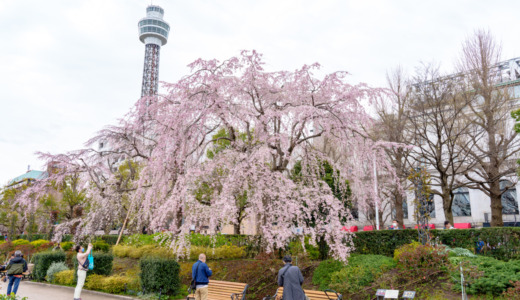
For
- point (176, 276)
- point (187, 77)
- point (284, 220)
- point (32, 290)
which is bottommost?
point (32, 290)

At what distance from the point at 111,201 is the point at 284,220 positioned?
12434 mm

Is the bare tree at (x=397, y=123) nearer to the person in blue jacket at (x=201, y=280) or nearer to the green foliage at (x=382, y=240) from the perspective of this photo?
the green foliage at (x=382, y=240)

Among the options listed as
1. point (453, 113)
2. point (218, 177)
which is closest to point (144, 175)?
point (218, 177)

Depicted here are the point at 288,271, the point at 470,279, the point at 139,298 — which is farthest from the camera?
the point at 139,298

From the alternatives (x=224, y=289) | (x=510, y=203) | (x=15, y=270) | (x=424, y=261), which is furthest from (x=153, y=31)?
(x=424, y=261)

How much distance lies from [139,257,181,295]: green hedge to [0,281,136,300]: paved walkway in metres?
0.96

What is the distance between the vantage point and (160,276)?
37.0 feet

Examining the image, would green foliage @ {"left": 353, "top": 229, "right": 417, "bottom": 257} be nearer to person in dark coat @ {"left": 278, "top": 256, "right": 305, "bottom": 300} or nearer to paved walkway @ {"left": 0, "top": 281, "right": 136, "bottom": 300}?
person in dark coat @ {"left": 278, "top": 256, "right": 305, "bottom": 300}

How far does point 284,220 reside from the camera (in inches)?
458

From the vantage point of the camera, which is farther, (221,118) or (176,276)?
(221,118)

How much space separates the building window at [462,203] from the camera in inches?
1505

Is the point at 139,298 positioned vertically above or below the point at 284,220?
below

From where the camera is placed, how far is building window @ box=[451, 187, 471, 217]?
3822 centimetres

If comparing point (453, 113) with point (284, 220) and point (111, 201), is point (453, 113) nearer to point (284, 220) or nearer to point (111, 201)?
point (284, 220)
